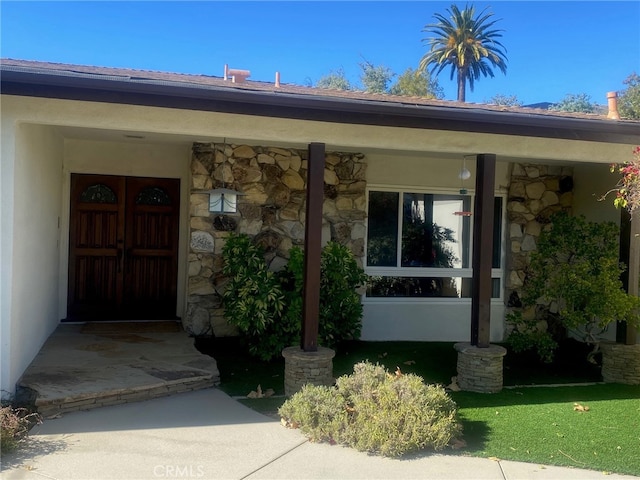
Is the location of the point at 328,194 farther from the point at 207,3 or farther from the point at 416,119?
the point at 207,3

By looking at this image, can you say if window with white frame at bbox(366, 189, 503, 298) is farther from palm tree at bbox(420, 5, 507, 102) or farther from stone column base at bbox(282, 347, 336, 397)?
palm tree at bbox(420, 5, 507, 102)

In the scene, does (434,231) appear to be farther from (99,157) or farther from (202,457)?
(202,457)

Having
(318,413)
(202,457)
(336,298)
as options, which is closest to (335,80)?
(336,298)

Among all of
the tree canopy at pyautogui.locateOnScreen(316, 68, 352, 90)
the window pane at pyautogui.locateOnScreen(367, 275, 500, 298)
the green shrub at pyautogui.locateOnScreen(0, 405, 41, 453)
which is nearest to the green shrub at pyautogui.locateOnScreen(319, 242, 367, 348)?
the window pane at pyautogui.locateOnScreen(367, 275, 500, 298)

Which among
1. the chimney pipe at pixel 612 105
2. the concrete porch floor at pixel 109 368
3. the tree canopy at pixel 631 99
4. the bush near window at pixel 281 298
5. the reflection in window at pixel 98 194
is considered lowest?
the concrete porch floor at pixel 109 368

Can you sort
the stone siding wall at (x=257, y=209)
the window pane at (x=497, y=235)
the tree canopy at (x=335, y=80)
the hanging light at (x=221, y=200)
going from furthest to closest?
the tree canopy at (x=335, y=80), the window pane at (x=497, y=235), the stone siding wall at (x=257, y=209), the hanging light at (x=221, y=200)

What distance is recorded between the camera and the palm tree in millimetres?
32938

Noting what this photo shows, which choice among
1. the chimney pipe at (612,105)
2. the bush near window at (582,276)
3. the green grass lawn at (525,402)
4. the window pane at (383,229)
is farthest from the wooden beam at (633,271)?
the window pane at (383,229)

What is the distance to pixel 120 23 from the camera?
12.5m

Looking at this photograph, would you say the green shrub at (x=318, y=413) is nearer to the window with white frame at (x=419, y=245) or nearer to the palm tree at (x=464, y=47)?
the window with white frame at (x=419, y=245)

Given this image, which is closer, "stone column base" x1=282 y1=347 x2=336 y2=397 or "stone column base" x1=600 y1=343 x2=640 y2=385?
"stone column base" x1=282 y1=347 x2=336 y2=397

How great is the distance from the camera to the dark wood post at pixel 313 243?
5.95 m

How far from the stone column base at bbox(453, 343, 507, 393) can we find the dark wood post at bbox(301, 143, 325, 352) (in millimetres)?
1788

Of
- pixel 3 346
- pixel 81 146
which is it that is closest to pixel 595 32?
pixel 81 146
